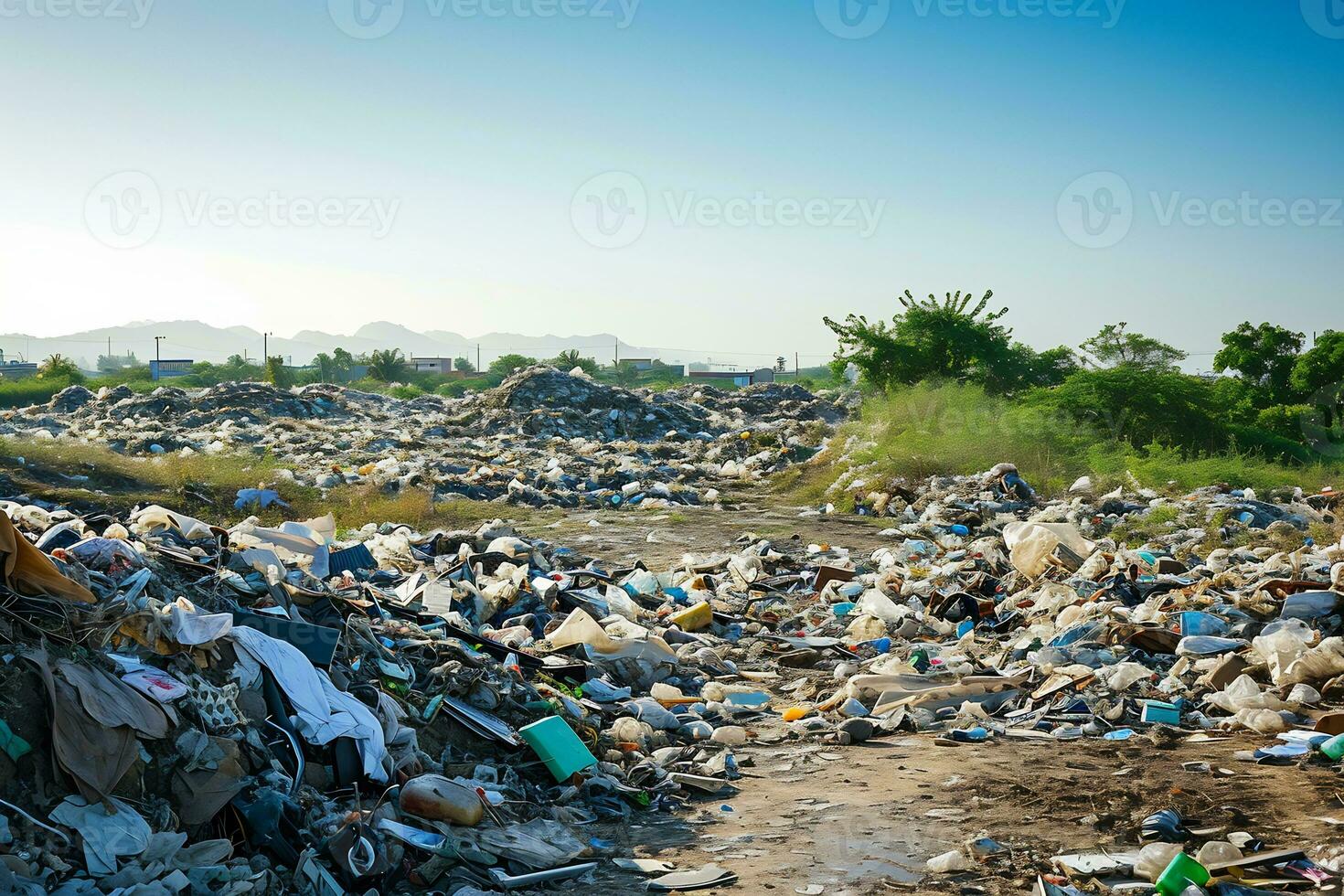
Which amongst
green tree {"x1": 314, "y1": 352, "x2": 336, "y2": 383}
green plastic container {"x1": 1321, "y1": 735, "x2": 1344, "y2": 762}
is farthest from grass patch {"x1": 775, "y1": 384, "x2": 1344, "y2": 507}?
green tree {"x1": 314, "y1": 352, "x2": 336, "y2": 383}

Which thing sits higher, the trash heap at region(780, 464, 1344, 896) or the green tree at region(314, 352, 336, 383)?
the green tree at region(314, 352, 336, 383)

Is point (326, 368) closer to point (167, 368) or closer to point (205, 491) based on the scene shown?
point (167, 368)

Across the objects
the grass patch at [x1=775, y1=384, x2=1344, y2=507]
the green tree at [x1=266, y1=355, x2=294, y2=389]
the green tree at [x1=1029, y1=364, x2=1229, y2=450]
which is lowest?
the grass patch at [x1=775, y1=384, x2=1344, y2=507]

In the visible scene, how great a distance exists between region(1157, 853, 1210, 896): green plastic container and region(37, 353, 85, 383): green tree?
36.9 meters

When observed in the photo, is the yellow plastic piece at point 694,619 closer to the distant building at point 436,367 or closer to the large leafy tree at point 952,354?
the large leafy tree at point 952,354

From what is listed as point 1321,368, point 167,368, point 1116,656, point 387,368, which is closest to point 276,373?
point 387,368

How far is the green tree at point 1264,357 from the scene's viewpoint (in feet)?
71.0

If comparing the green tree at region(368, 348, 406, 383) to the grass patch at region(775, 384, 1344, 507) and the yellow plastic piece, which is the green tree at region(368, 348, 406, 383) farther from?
the yellow plastic piece

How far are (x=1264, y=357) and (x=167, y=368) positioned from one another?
139ft

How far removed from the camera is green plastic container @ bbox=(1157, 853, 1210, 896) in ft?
10.3

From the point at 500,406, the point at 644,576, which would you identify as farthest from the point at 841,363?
the point at 644,576

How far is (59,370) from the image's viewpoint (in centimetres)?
3416

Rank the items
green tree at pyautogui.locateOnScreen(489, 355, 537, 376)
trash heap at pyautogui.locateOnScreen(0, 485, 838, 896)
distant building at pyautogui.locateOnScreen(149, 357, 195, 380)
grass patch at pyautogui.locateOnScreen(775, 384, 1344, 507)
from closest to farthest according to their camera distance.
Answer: trash heap at pyautogui.locateOnScreen(0, 485, 838, 896) → grass patch at pyautogui.locateOnScreen(775, 384, 1344, 507) → distant building at pyautogui.locateOnScreen(149, 357, 195, 380) → green tree at pyautogui.locateOnScreen(489, 355, 537, 376)

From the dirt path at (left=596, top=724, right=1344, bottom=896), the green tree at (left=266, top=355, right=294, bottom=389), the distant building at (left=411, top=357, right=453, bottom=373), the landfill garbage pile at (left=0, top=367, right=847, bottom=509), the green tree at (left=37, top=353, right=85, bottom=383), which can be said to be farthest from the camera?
the distant building at (left=411, top=357, right=453, bottom=373)
